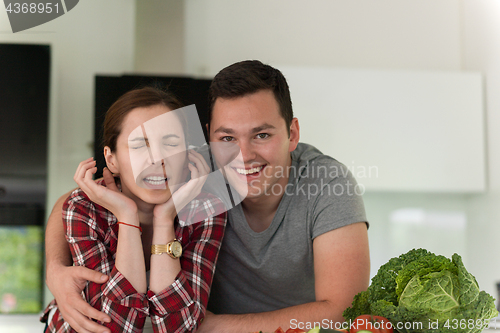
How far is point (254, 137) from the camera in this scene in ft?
Answer: 2.97

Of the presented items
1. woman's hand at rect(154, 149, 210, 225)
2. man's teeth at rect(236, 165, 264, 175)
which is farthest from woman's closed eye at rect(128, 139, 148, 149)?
man's teeth at rect(236, 165, 264, 175)

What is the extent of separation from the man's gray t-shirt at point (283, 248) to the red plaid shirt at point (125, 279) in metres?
0.13

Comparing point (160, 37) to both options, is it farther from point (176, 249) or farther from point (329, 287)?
point (329, 287)

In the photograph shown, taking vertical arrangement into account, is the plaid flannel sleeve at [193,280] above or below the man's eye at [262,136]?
below

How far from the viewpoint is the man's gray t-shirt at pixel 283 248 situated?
3.18ft

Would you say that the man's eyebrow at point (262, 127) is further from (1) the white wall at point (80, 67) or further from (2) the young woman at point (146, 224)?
(1) the white wall at point (80, 67)

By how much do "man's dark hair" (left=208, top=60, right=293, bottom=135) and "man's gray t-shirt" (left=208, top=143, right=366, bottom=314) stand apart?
0.17 metres

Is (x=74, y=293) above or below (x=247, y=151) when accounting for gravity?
→ below

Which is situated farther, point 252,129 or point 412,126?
point 412,126

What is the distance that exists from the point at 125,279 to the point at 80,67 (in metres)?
1.53

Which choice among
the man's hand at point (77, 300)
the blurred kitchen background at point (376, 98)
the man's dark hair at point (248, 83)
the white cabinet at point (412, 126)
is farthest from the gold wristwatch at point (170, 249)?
the white cabinet at point (412, 126)

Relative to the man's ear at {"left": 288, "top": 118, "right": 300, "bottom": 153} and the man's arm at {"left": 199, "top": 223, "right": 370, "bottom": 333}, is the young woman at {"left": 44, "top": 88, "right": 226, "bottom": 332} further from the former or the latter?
the man's ear at {"left": 288, "top": 118, "right": 300, "bottom": 153}

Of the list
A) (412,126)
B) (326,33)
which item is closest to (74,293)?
(326,33)

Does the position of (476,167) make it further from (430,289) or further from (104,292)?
(104,292)
